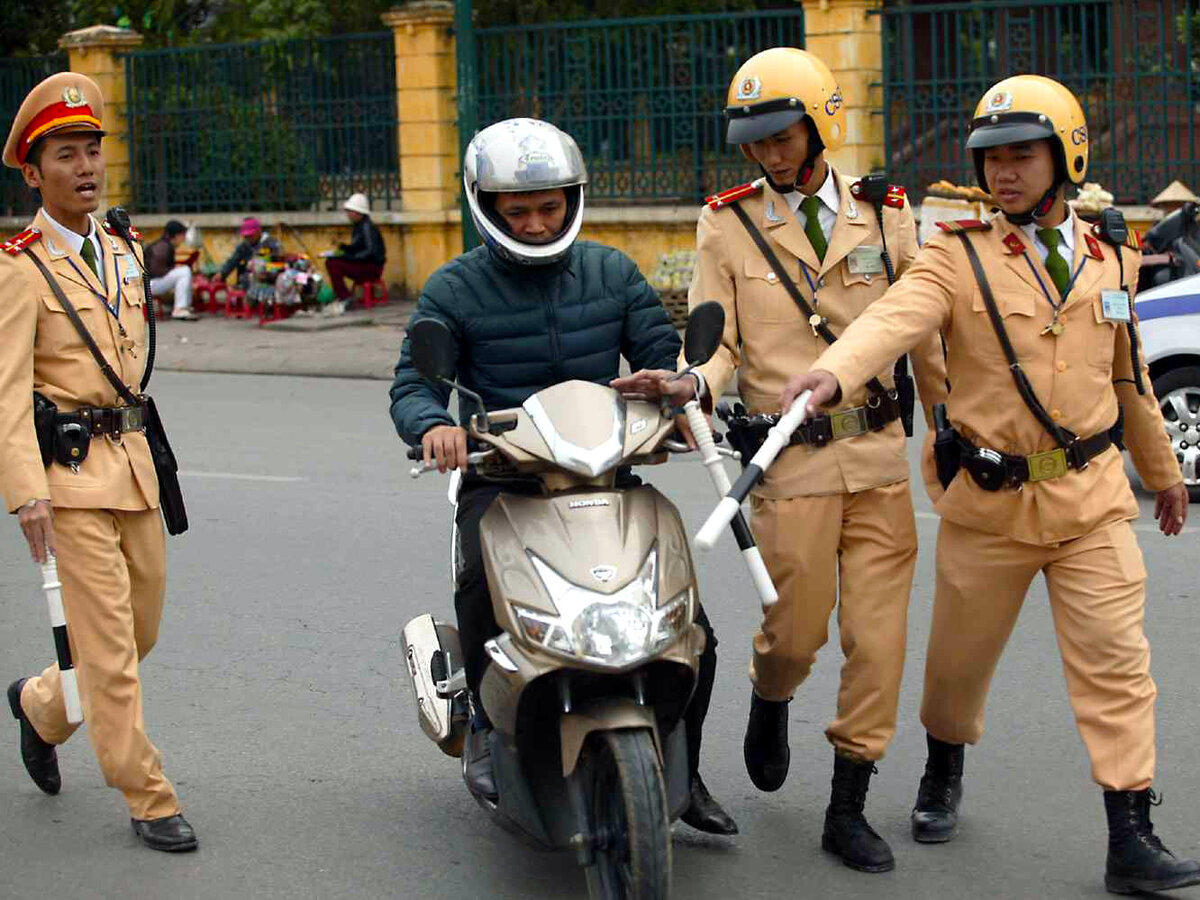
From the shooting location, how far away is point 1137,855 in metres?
4.52

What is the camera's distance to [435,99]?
19.7 metres

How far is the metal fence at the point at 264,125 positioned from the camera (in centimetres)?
2020

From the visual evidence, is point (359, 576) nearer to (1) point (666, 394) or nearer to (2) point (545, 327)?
(2) point (545, 327)

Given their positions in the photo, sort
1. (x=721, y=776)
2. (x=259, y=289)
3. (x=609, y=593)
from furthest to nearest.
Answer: (x=259, y=289)
(x=721, y=776)
(x=609, y=593)

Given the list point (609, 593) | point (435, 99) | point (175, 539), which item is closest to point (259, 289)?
point (435, 99)

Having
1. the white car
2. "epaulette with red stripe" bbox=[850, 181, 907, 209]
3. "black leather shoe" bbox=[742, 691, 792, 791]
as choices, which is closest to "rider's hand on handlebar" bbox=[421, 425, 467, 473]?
"black leather shoe" bbox=[742, 691, 792, 791]

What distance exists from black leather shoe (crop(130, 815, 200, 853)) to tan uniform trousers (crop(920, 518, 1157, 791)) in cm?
192

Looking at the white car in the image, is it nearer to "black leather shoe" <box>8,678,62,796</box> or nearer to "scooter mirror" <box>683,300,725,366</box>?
"scooter mirror" <box>683,300,725,366</box>

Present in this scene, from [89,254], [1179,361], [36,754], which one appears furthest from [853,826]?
[1179,361]

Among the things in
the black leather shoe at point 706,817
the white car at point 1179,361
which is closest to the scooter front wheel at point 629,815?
the black leather shoe at point 706,817

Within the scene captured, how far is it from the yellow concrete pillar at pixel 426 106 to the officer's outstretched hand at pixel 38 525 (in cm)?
1515

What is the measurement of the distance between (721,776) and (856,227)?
1595 mm

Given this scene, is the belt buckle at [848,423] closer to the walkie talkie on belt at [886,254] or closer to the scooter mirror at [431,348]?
the walkie talkie on belt at [886,254]

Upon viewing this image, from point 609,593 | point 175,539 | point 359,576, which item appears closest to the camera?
point 609,593
